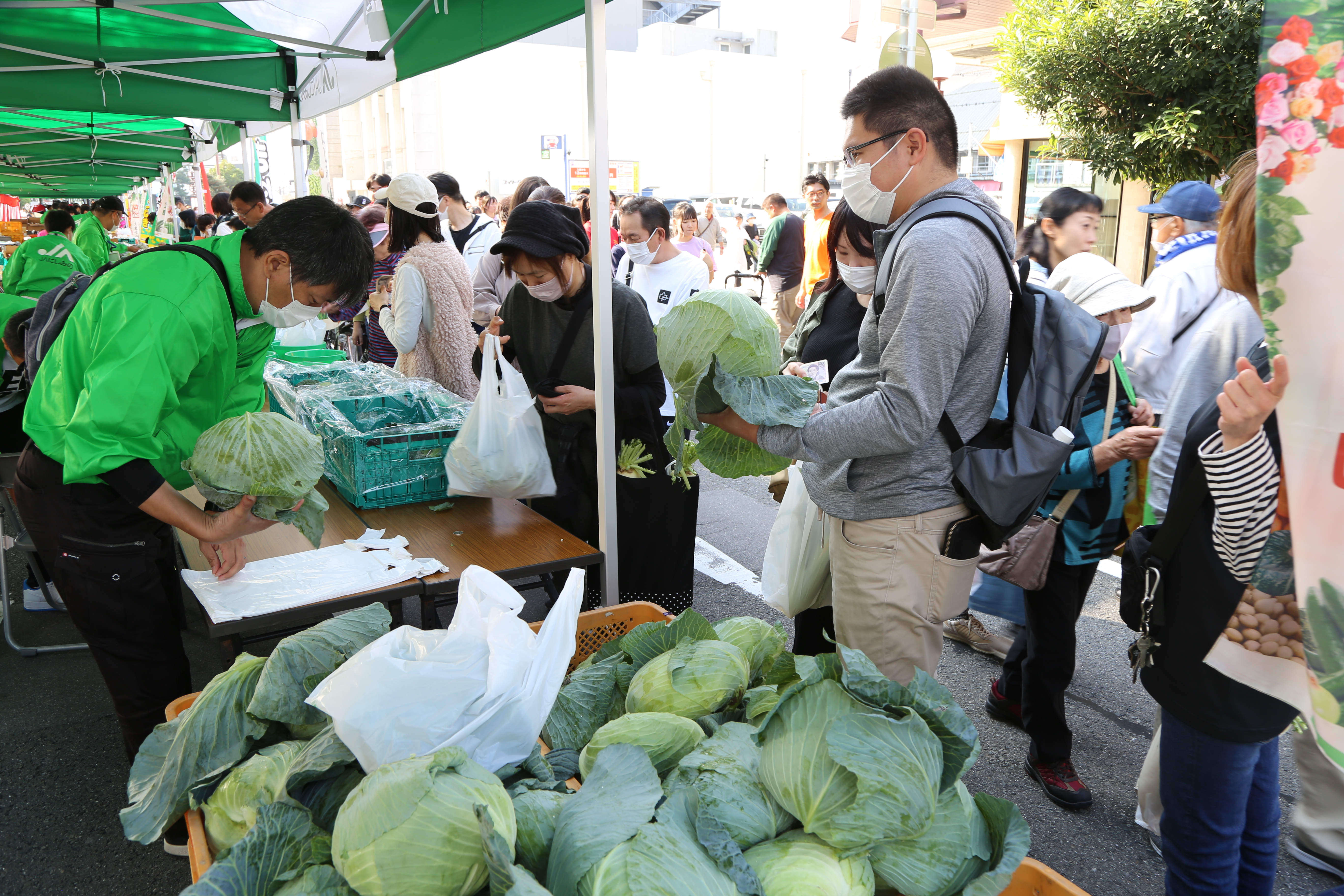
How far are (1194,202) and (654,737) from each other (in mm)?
3741

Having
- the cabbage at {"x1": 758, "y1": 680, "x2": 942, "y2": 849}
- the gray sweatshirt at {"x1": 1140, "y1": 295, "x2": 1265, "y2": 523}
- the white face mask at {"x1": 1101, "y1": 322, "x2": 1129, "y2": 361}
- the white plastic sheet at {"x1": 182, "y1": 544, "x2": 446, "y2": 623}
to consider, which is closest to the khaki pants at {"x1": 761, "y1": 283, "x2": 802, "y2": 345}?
the white face mask at {"x1": 1101, "y1": 322, "x2": 1129, "y2": 361}

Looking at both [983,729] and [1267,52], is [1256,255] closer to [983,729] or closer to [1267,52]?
[1267,52]

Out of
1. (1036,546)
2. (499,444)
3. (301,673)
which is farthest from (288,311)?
(1036,546)

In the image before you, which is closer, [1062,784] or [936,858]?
[936,858]

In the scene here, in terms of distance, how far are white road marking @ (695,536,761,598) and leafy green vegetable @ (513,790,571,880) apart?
3024 mm

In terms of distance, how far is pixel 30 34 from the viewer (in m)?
4.66

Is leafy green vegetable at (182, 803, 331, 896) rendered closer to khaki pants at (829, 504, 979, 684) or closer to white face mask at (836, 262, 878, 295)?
khaki pants at (829, 504, 979, 684)

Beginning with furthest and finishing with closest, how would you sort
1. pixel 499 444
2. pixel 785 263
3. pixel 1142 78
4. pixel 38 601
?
pixel 785 263 < pixel 1142 78 < pixel 38 601 < pixel 499 444

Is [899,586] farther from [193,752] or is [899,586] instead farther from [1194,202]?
[1194,202]

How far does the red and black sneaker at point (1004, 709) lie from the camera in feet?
10.3

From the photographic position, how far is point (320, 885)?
1151 millimetres

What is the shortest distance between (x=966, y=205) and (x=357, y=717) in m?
1.53

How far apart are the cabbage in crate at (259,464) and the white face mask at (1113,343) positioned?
2134 mm

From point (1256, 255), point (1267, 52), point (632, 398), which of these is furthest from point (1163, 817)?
point (632, 398)
